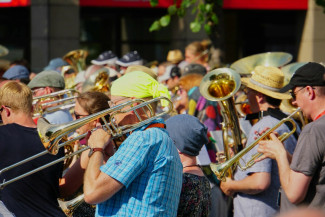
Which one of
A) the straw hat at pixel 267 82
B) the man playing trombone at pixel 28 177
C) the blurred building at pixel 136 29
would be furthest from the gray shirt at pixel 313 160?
the blurred building at pixel 136 29

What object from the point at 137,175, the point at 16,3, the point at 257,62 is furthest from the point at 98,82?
the point at 16,3

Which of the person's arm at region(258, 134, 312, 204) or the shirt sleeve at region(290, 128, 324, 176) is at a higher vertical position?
the shirt sleeve at region(290, 128, 324, 176)

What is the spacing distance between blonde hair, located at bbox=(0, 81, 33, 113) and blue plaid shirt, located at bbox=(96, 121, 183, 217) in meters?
1.12

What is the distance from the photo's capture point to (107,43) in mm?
16391

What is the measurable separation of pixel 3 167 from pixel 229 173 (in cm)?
185

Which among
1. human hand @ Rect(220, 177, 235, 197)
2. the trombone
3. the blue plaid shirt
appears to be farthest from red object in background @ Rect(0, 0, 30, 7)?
the blue plaid shirt

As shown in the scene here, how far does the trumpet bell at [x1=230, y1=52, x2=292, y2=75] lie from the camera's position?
7266 millimetres

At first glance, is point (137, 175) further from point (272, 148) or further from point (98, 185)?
point (272, 148)

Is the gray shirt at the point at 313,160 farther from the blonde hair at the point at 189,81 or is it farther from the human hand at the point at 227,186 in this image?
the blonde hair at the point at 189,81

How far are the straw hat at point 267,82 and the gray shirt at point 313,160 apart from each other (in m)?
1.40

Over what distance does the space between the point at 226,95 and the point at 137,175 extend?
245 cm

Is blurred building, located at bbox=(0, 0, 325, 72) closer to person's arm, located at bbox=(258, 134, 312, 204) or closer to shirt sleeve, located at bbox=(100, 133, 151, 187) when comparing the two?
person's arm, located at bbox=(258, 134, 312, 204)

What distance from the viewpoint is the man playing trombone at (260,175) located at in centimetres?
504

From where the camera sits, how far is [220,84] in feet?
20.3
